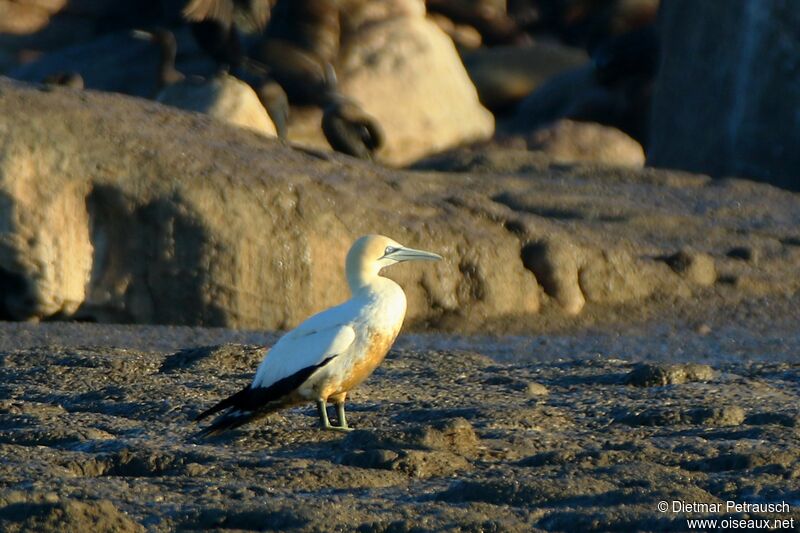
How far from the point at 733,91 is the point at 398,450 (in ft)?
35.5

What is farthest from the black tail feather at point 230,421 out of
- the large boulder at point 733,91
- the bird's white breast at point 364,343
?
the large boulder at point 733,91

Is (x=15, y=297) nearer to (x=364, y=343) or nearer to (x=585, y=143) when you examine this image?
(x=364, y=343)

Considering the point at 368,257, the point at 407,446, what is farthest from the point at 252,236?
the point at 407,446

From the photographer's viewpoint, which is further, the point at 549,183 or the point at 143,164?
the point at 549,183

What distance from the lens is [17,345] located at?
9344 mm

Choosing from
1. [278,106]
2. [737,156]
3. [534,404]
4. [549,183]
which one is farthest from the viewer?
[278,106]

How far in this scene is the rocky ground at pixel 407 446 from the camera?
16.3 ft

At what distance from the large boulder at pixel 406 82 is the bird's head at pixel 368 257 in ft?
38.7

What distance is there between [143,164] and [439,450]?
497 centimetres

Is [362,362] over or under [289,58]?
over

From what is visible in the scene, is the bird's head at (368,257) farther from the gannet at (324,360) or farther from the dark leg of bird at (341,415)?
the dark leg of bird at (341,415)

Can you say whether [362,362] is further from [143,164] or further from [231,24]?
[231,24]

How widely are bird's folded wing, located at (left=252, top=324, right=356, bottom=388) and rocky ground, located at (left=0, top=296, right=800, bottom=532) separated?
10.5 inches

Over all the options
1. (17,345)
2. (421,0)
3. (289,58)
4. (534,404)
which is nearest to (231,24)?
(289,58)
